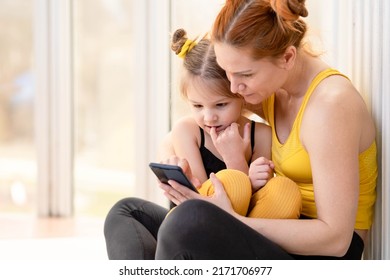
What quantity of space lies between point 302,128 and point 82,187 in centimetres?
218

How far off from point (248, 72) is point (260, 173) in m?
0.26

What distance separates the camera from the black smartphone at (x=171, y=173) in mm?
1592

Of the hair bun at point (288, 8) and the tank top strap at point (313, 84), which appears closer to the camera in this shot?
the hair bun at point (288, 8)

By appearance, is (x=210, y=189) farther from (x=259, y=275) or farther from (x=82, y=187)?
(x=82, y=187)

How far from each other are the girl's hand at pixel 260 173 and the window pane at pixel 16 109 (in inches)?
82.4

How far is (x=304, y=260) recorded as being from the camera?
158 cm

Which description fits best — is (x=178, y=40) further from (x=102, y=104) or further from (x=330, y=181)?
(x=102, y=104)

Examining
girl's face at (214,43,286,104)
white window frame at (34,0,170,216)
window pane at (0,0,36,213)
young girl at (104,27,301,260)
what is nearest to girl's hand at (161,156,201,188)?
young girl at (104,27,301,260)

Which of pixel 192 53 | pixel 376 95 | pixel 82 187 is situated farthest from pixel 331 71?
pixel 82 187

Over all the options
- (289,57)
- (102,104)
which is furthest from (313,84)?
(102,104)

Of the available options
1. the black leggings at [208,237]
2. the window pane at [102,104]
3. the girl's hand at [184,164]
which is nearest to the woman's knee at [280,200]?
the black leggings at [208,237]

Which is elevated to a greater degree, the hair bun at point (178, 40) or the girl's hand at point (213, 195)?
the hair bun at point (178, 40)

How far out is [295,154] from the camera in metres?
1.68

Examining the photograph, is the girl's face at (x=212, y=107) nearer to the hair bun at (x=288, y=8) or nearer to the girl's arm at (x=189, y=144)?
the girl's arm at (x=189, y=144)
